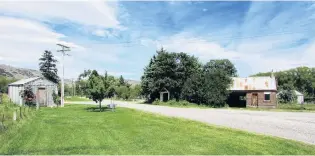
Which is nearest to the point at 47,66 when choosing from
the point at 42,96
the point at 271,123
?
the point at 42,96

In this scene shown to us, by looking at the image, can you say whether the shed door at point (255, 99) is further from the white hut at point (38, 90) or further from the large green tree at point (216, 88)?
the white hut at point (38, 90)

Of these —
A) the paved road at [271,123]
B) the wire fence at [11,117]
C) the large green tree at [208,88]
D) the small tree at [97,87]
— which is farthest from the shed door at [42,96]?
the paved road at [271,123]

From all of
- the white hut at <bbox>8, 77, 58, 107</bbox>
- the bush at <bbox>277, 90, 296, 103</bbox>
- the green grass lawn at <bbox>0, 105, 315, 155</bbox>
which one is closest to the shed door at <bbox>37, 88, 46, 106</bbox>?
the white hut at <bbox>8, 77, 58, 107</bbox>

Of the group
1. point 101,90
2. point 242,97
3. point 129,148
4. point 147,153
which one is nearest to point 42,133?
point 129,148

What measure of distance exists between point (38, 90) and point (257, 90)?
99.5ft

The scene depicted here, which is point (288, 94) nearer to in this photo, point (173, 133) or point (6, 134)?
point (173, 133)

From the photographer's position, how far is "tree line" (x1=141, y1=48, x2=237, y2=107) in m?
42.9

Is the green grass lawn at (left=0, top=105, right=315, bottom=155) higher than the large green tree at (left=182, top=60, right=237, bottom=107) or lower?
lower

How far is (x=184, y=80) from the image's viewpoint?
163 ft

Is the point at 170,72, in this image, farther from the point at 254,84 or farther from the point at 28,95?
the point at 28,95

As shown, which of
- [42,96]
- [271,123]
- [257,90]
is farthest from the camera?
[257,90]

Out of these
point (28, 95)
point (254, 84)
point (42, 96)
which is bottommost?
point (42, 96)

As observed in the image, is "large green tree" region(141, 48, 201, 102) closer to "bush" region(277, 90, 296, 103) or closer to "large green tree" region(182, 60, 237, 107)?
"large green tree" region(182, 60, 237, 107)

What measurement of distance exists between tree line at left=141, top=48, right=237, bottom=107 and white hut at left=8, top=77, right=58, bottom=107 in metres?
17.4
